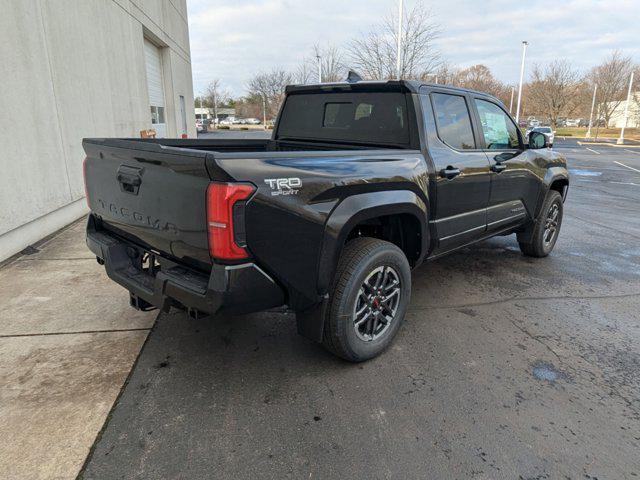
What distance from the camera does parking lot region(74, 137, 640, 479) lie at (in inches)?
89.4

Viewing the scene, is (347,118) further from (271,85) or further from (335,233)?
(271,85)

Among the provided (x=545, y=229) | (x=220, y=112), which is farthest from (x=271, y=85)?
(x=545, y=229)

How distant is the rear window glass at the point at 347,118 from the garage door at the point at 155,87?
33.7 ft

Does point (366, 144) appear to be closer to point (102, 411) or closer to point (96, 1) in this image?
point (102, 411)

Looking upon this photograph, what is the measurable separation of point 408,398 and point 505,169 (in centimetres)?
276

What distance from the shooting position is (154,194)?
257cm

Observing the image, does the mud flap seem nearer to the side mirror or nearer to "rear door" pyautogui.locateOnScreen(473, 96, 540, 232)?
"rear door" pyautogui.locateOnScreen(473, 96, 540, 232)

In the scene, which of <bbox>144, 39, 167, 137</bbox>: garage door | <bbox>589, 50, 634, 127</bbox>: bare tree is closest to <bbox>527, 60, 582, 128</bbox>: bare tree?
<bbox>589, 50, 634, 127</bbox>: bare tree

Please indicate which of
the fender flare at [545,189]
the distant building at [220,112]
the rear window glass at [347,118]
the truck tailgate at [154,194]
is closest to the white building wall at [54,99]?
the truck tailgate at [154,194]

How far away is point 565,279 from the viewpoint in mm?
5016

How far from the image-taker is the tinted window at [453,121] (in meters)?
3.78

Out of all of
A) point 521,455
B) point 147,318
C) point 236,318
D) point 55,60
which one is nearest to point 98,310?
point 147,318

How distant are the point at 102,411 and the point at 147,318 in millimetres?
1284

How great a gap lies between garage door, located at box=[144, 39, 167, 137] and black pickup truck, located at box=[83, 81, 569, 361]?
10673mm
